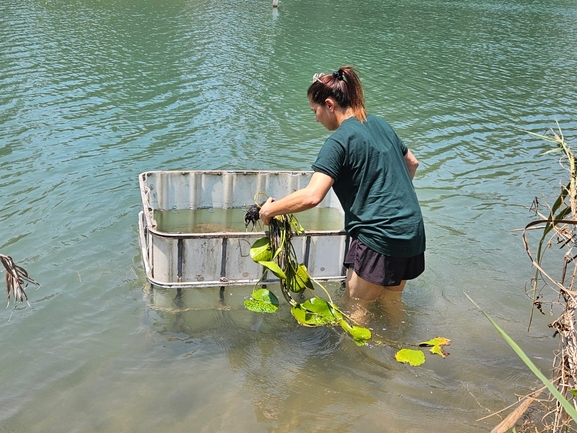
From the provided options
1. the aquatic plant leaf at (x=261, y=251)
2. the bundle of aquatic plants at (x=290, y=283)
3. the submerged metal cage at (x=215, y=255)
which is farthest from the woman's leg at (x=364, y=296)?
the aquatic plant leaf at (x=261, y=251)

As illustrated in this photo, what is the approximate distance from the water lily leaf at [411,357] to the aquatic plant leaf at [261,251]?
1.37 metres

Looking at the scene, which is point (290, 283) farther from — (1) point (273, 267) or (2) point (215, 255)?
(2) point (215, 255)

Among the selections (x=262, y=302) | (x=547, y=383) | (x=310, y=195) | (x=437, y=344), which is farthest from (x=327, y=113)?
(x=547, y=383)

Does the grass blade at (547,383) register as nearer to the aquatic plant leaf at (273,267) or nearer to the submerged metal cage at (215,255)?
the aquatic plant leaf at (273,267)

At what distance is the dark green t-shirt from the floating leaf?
0.70 m

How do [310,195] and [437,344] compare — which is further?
[437,344]

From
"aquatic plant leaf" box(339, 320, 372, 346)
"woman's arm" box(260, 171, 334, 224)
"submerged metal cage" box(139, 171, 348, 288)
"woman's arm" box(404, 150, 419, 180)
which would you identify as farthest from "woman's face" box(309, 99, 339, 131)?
"aquatic plant leaf" box(339, 320, 372, 346)

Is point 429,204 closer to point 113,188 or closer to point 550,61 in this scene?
point 113,188

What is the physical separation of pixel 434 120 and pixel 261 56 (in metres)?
7.44

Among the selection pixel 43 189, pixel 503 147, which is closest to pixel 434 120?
pixel 503 147

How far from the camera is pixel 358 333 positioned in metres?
4.84

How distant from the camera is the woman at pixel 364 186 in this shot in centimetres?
415

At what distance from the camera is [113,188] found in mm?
8195

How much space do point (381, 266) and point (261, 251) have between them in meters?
0.94
